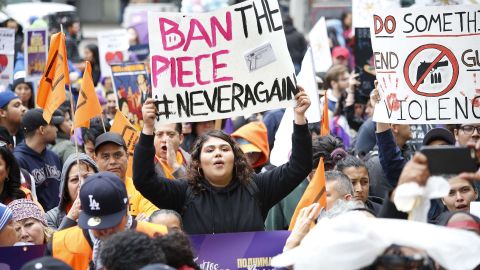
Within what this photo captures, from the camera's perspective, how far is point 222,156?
24.3 feet

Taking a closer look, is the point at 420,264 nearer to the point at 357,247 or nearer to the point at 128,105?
the point at 357,247

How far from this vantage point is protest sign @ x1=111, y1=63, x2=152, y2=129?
11648 millimetres

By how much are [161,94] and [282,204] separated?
4.91 ft

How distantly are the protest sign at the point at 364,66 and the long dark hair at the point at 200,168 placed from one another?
5.50 meters

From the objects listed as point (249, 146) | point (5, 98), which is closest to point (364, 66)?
point (249, 146)

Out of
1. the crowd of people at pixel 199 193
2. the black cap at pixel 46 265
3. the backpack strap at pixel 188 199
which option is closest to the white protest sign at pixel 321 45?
the crowd of people at pixel 199 193

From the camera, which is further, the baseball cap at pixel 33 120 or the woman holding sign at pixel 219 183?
the baseball cap at pixel 33 120

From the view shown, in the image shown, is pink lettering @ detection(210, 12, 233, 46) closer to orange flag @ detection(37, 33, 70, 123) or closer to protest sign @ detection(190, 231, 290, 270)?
protest sign @ detection(190, 231, 290, 270)

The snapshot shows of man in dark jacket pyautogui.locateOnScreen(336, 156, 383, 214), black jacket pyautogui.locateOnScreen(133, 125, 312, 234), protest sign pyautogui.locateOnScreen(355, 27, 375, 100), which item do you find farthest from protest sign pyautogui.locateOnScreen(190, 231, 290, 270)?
protest sign pyautogui.locateOnScreen(355, 27, 375, 100)

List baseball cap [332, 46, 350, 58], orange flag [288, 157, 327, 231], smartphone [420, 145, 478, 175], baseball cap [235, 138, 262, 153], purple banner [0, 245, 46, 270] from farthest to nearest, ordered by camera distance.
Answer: baseball cap [332, 46, 350, 58]
baseball cap [235, 138, 262, 153]
orange flag [288, 157, 327, 231]
purple banner [0, 245, 46, 270]
smartphone [420, 145, 478, 175]

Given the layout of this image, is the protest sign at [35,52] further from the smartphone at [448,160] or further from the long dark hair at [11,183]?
the smartphone at [448,160]

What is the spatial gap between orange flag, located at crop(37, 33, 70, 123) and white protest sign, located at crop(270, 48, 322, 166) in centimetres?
190

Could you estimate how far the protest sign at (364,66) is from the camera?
42.3ft

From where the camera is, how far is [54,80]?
953 cm
